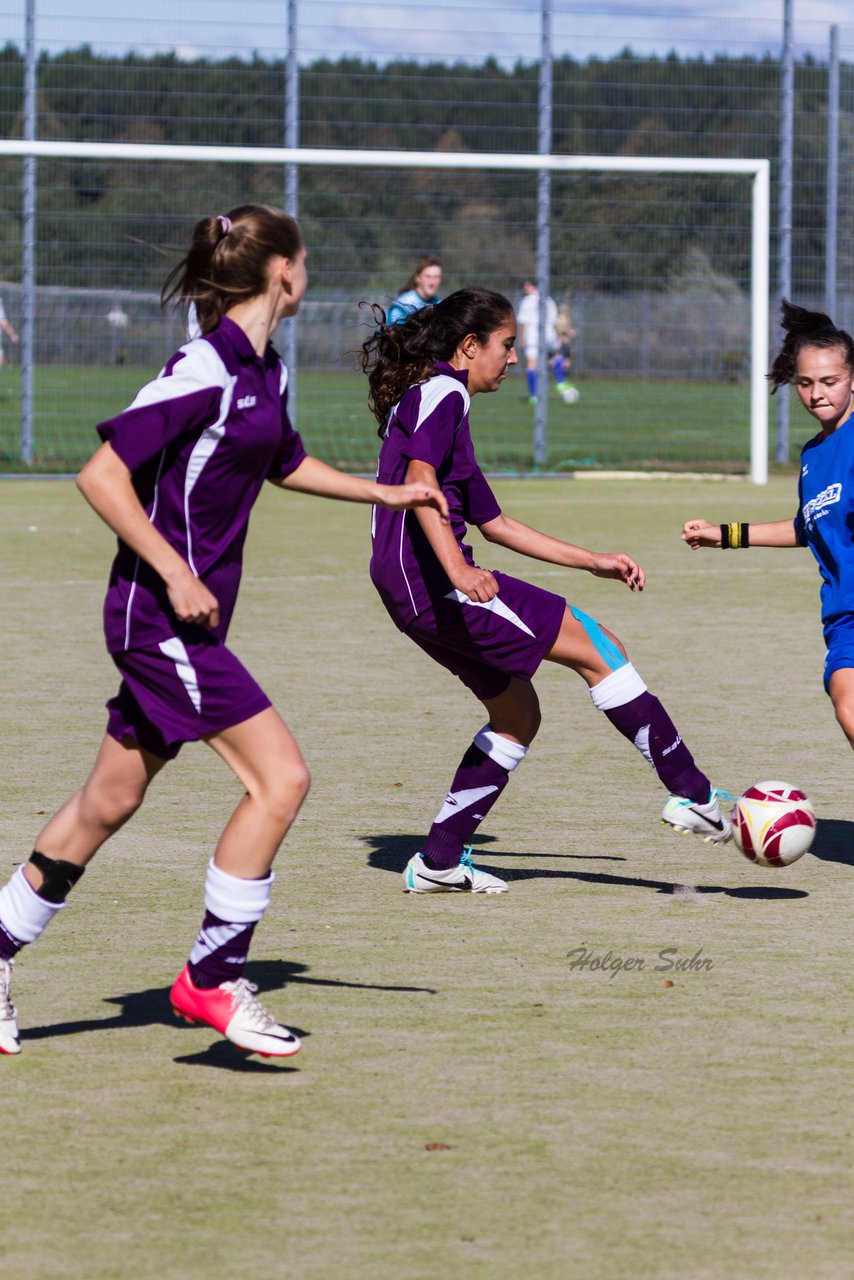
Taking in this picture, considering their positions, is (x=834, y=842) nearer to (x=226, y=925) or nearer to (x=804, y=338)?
(x=804, y=338)

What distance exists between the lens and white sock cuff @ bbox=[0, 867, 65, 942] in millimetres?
4109

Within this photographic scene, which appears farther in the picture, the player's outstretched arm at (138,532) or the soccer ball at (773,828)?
the soccer ball at (773,828)

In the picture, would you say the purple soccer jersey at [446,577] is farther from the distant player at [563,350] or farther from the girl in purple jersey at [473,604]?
the distant player at [563,350]

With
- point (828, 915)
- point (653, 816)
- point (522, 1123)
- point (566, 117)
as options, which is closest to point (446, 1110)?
point (522, 1123)

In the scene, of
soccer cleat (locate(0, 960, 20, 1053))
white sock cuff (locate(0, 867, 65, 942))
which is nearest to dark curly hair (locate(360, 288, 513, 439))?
white sock cuff (locate(0, 867, 65, 942))

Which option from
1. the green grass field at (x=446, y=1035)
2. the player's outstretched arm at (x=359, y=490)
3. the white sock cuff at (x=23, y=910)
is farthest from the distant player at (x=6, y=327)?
the white sock cuff at (x=23, y=910)

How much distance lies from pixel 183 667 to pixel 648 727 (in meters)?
1.98

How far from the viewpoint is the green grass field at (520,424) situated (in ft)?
69.8

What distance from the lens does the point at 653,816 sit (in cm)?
654

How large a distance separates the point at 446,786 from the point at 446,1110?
3.16m

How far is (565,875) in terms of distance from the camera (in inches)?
226

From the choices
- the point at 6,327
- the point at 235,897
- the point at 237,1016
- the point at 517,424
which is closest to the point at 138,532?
the point at 235,897

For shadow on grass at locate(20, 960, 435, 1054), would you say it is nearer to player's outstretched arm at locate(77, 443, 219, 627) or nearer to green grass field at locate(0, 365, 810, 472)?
player's outstretched arm at locate(77, 443, 219, 627)

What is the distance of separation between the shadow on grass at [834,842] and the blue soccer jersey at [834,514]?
0.71 metres
